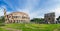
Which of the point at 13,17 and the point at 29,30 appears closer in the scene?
the point at 29,30

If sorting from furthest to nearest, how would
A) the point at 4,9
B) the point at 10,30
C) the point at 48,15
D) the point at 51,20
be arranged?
1. the point at 48,15
2. the point at 51,20
3. the point at 4,9
4. the point at 10,30

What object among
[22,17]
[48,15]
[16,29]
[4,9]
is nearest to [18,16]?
[22,17]

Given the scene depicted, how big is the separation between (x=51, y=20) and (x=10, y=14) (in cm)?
2352

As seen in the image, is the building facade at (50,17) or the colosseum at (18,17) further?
the colosseum at (18,17)

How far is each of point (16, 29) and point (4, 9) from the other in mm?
24434

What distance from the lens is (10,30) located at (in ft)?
152

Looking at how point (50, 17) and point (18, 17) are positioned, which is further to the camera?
point (18, 17)

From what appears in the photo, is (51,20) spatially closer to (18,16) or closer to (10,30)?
(18,16)

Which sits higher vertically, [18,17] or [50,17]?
[18,17]

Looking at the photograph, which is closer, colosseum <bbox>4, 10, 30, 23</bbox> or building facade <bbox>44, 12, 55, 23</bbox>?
building facade <bbox>44, 12, 55, 23</bbox>

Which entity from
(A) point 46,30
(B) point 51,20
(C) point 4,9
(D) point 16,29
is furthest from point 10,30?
(B) point 51,20

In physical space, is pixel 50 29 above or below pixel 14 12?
below

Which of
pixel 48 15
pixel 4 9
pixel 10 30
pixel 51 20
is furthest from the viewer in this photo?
pixel 48 15

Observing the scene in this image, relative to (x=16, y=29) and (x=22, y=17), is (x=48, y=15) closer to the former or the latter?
(x=22, y=17)
